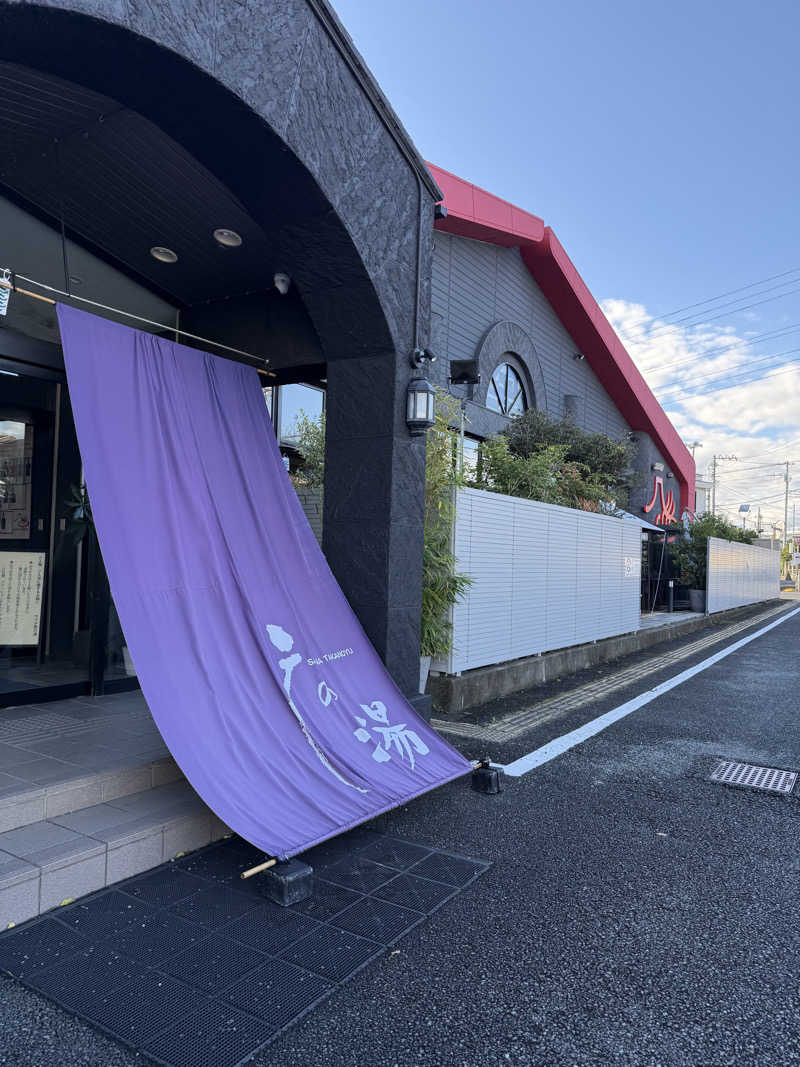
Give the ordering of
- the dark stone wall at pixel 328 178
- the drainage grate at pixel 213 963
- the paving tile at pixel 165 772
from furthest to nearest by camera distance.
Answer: the paving tile at pixel 165 772 < the dark stone wall at pixel 328 178 < the drainage grate at pixel 213 963

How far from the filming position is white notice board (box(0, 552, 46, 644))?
5086 mm

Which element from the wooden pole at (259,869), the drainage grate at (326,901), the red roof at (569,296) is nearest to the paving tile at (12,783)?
the wooden pole at (259,869)

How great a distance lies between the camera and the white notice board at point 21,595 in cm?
509

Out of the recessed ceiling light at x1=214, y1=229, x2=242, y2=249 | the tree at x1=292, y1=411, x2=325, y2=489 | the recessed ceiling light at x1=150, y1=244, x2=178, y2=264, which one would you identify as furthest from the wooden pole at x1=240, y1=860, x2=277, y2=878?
the tree at x1=292, y1=411, x2=325, y2=489

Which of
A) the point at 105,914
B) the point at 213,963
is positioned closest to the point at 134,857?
the point at 105,914

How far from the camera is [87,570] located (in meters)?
5.67

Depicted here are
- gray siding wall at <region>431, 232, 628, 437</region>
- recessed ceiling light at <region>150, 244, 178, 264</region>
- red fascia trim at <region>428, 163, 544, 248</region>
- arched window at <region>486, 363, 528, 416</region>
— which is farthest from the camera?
arched window at <region>486, 363, 528, 416</region>

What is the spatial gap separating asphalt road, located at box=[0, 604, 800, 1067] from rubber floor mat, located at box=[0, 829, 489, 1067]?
0.08 meters

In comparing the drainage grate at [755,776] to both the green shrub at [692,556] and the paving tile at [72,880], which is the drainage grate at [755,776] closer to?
the paving tile at [72,880]

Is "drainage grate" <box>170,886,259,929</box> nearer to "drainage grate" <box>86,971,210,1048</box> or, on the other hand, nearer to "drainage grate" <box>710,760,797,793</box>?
"drainage grate" <box>86,971,210,1048</box>

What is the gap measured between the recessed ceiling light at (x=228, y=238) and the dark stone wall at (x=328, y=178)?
61 cm

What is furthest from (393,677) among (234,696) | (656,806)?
(656,806)

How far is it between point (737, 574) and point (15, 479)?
2000 centimetres

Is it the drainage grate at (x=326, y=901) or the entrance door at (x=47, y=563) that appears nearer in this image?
the drainage grate at (x=326, y=901)
